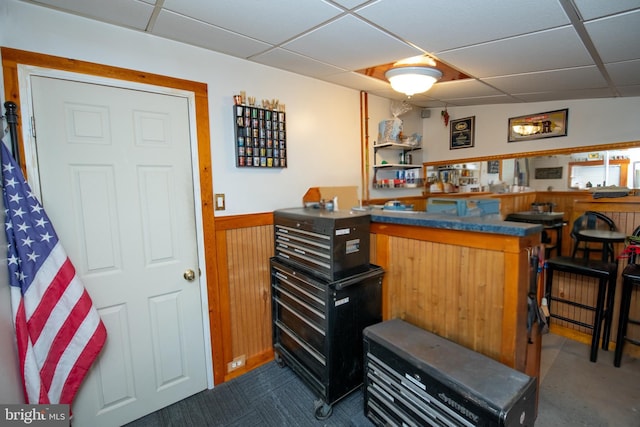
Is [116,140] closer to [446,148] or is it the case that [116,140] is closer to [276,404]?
[276,404]

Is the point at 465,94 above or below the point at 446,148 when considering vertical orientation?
above

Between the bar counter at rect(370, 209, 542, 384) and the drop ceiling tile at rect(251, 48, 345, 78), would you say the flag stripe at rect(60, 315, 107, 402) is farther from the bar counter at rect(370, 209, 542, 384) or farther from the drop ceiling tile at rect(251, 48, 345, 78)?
the drop ceiling tile at rect(251, 48, 345, 78)

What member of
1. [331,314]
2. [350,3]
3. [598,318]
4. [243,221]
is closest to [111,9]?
[350,3]

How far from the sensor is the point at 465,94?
113 inches

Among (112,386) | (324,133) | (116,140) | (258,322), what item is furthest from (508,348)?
(116,140)

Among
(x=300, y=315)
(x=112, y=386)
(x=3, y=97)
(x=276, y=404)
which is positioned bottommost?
(x=276, y=404)

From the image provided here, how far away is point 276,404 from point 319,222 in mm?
1292

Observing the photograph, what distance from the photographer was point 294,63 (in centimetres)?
223

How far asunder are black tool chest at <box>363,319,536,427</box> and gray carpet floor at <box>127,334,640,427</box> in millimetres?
340

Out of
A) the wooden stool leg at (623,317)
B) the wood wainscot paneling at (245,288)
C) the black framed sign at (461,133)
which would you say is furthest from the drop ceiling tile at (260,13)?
the wooden stool leg at (623,317)

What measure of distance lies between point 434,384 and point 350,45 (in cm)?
190

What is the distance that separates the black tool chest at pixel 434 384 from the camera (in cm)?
123

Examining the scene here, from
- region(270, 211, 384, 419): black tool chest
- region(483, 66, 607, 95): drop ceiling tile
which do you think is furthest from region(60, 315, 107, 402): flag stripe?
region(483, 66, 607, 95): drop ceiling tile

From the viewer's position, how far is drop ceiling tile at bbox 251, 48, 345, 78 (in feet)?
6.80
